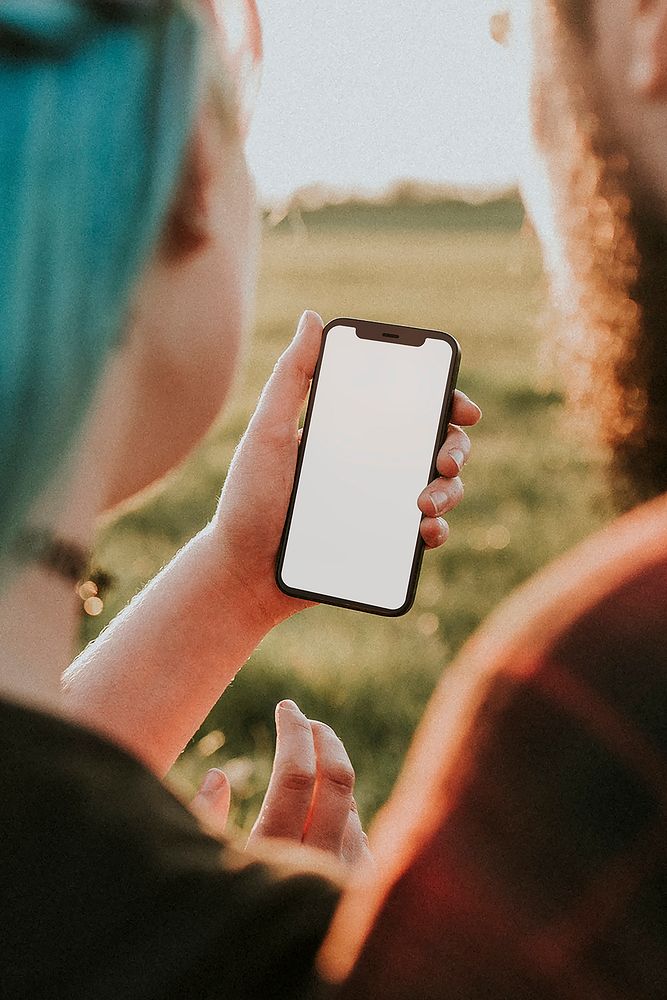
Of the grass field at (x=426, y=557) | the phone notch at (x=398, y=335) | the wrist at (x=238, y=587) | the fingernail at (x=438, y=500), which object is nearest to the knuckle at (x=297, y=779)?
the wrist at (x=238, y=587)

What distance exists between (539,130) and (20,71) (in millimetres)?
473

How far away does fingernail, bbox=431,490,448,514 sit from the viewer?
117 cm

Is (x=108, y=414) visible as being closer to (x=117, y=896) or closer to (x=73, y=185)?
(x=73, y=185)

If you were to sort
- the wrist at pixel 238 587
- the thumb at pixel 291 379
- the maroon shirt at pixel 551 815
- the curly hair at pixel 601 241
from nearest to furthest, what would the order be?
the maroon shirt at pixel 551 815, the curly hair at pixel 601 241, the wrist at pixel 238 587, the thumb at pixel 291 379

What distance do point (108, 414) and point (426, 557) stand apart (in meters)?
2.84

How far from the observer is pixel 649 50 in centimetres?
65

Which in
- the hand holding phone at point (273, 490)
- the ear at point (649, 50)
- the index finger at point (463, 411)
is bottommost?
the hand holding phone at point (273, 490)

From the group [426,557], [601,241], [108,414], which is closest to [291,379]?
[601,241]

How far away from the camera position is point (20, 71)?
20.4 inches

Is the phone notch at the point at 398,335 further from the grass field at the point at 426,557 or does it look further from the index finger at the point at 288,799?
the index finger at the point at 288,799

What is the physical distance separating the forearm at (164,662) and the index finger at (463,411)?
0.33m

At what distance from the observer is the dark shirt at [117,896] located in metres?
0.54

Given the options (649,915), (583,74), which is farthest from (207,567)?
(649,915)

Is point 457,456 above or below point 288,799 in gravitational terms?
above
